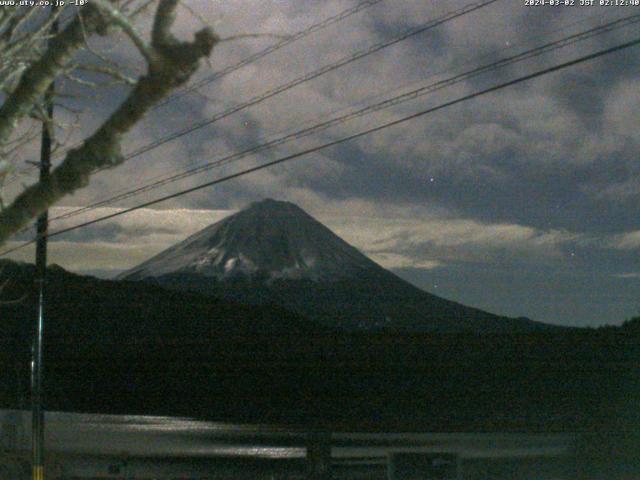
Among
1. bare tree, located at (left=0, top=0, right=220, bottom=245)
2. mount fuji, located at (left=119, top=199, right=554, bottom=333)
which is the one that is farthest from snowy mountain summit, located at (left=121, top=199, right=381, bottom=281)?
bare tree, located at (left=0, top=0, right=220, bottom=245)

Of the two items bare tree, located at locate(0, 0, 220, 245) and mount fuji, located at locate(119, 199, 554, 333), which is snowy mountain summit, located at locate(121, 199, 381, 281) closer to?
mount fuji, located at locate(119, 199, 554, 333)

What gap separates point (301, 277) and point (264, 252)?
23.6 feet

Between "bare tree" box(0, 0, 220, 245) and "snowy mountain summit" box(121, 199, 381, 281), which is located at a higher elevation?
"snowy mountain summit" box(121, 199, 381, 281)

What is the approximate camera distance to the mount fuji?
13112cm

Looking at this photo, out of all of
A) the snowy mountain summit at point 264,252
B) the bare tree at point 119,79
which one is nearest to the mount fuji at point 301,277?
the snowy mountain summit at point 264,252

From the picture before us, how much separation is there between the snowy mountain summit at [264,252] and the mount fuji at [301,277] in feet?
0.50

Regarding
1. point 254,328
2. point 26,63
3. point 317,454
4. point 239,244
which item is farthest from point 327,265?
point 26,63

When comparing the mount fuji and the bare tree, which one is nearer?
the bare tree

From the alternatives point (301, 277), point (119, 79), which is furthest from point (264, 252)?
point (119, 79)

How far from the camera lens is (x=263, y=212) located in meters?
160

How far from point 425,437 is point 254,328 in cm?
3432

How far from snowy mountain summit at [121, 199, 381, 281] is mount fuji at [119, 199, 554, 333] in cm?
15

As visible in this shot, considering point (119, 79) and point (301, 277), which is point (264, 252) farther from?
point (119, 79)

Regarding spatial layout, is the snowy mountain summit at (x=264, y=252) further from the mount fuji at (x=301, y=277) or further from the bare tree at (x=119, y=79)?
the bare tree at (x=119, y=79)
